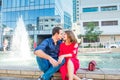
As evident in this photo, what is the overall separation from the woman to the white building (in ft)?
134

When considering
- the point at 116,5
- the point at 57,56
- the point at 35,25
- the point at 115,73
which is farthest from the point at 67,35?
the point at 116,5

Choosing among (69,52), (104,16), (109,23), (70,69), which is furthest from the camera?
(104,16)

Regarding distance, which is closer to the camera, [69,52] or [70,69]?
[70,69]

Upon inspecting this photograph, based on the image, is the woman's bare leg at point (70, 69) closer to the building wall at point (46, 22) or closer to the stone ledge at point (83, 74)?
the stone ledge at point (83, 74)

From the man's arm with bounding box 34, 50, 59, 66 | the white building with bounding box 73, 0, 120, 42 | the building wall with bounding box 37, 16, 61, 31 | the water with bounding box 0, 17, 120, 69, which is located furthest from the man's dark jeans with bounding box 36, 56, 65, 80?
the white building with bounding box 73, 0, 120, 42

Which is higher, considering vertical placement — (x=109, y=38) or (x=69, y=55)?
(x=69, y=55)

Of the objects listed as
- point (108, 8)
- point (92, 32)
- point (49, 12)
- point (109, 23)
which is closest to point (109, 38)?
point (109, 23)

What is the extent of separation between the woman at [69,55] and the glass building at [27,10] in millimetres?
36926

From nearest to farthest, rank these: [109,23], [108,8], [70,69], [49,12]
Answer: [70,69], [49,12], [109,23], [108,8]

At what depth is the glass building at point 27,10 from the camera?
133ft

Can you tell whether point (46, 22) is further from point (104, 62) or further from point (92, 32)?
point (104, 62)

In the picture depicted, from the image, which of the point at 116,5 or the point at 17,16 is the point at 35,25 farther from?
the point at 116,5

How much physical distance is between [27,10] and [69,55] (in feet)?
129

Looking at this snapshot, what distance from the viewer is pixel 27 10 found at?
138ft
